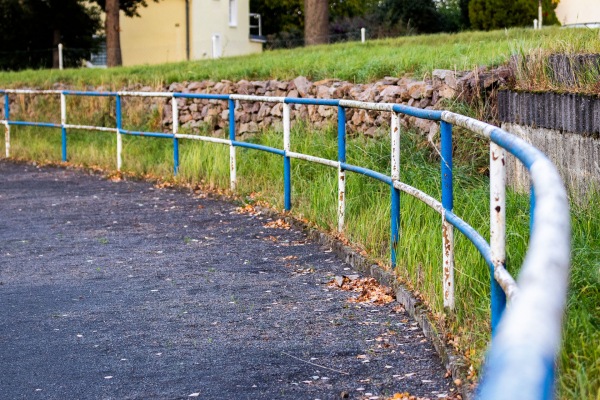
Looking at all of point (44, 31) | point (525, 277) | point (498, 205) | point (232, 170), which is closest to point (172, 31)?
point (44, 31)

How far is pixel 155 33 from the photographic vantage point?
50.8 meters

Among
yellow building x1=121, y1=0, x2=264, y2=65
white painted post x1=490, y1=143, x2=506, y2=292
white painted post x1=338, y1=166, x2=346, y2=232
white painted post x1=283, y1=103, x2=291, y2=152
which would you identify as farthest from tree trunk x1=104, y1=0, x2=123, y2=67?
white painted post x1=490, y1=143, x2=506, y2=292

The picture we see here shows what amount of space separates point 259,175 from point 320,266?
4464 mm

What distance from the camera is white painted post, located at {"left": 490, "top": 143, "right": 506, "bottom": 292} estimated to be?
13.8 ft

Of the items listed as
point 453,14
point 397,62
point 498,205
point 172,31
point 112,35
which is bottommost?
point 498,205

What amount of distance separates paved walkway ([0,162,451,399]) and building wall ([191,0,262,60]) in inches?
1521

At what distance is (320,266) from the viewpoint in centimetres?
805

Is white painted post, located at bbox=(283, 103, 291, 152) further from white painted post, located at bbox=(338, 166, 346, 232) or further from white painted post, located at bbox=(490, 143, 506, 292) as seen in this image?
white painted post, located at bbox=(490, 143, 506, 292)

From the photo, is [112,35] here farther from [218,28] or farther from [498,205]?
[498,205]

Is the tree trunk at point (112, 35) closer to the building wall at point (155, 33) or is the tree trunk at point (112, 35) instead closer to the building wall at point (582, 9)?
the building wall at point (155, 33)

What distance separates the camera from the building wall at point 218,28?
164 feet

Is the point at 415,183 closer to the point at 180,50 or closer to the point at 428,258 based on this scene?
the point at 428,258

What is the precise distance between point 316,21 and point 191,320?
917 inches

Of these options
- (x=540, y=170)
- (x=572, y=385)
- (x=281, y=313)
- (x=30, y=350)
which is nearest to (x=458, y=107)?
(x=281, y=313)
